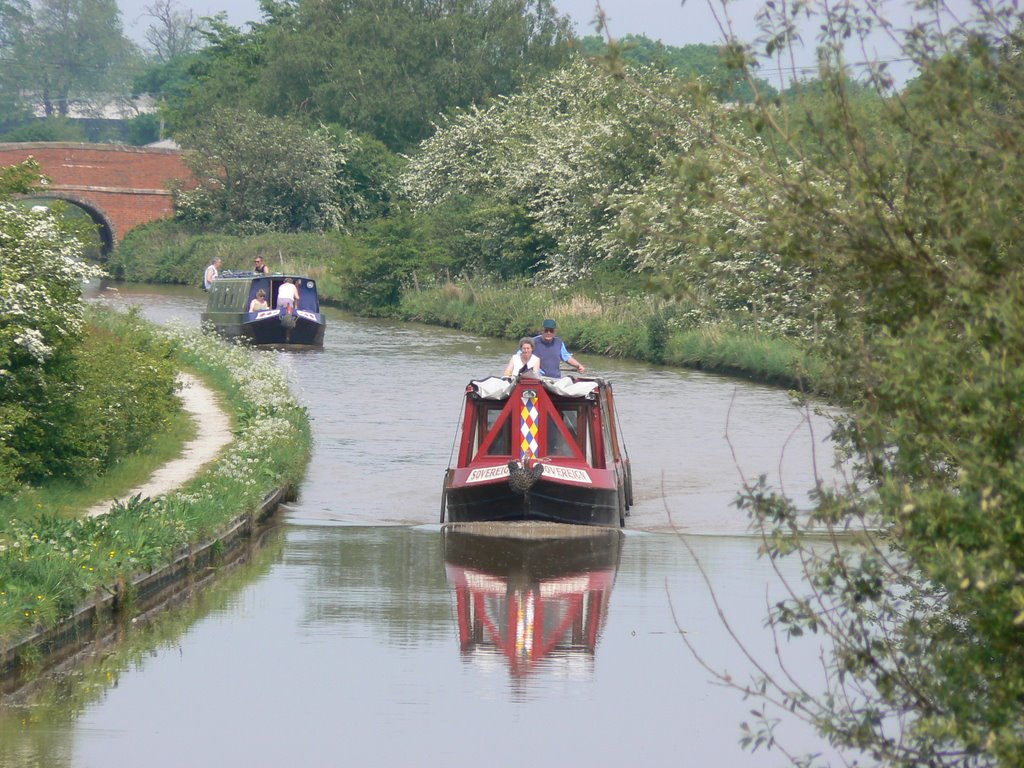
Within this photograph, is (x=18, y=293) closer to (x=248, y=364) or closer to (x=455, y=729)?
(x=455, y=729)

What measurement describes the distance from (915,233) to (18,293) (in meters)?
10.1

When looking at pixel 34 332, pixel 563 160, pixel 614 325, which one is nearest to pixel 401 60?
pixel 563 160

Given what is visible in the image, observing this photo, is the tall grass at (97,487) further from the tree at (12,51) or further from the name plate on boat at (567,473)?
the tree at (12,51)

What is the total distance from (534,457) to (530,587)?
225cm

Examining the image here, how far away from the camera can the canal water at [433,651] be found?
970 centimetres

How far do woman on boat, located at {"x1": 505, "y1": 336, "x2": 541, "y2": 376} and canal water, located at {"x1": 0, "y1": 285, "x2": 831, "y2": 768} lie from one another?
6.00 feet

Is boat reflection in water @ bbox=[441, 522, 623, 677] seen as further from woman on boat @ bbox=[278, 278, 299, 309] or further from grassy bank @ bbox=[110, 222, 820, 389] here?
woman on boat @ bbox=[278, 278, 299, 309]

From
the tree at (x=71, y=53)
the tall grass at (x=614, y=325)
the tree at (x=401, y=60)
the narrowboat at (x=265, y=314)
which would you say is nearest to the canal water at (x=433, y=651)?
the tall grass at (x=614, y=325)

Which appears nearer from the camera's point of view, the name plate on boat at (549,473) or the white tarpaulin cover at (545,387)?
the name plate on boat at (549,473)

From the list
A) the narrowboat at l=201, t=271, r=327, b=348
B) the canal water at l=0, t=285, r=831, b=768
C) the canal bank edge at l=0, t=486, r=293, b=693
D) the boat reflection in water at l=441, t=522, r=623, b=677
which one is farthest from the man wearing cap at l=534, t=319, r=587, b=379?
the narrowboat at l=201, t=271, r=327, b=348

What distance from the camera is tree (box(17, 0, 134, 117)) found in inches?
6698

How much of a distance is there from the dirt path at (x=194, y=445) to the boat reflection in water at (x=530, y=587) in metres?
3.00

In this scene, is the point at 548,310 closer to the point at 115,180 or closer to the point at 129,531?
the point at 129,531

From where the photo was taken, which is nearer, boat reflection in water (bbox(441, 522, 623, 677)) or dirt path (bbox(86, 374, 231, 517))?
boat reflection in water (bbox(441, 522, 623, 677))
